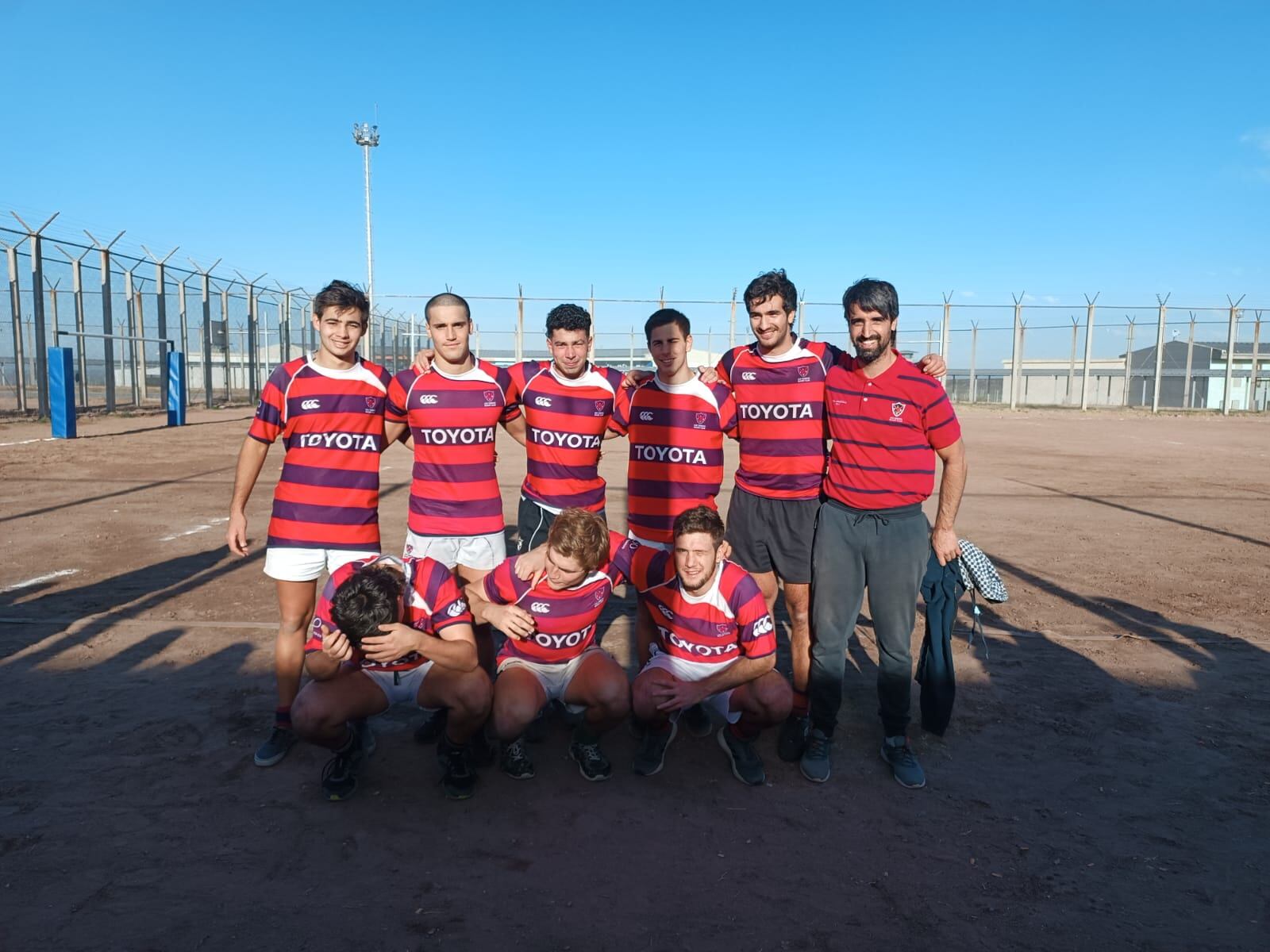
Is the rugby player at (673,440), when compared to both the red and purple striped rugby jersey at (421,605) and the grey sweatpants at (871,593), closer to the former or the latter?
the grey sweatpants at (871,593)

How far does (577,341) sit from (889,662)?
2.03 m

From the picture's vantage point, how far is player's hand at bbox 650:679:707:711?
134 inches

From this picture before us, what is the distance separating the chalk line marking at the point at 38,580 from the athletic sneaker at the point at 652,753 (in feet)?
16.1

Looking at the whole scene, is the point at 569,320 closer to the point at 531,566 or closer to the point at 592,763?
the point at 531,566

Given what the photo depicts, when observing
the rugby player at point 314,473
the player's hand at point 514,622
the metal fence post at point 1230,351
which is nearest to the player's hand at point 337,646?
the player's hand at point 514,622

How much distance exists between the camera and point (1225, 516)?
9.52 meters

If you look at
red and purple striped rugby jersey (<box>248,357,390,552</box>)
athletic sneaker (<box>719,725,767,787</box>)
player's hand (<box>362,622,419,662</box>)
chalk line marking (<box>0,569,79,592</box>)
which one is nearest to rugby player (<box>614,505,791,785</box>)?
athletic sneaker (<box>719,725,767,787</box>)

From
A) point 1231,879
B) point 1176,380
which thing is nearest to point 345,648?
point 1231,879

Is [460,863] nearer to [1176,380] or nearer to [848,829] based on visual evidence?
[848,829]

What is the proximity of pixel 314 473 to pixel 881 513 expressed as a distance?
2434 millimetres

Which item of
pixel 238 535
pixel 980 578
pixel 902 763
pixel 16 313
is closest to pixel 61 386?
pixel 16 313

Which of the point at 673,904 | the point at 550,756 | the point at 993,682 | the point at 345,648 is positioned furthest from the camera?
the point at 993,682

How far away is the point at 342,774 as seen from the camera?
10.5ft

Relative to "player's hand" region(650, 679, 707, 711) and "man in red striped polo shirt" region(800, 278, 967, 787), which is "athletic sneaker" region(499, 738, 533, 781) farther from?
"man in red striped polo shirt" region(800, 278, 967, 787)
